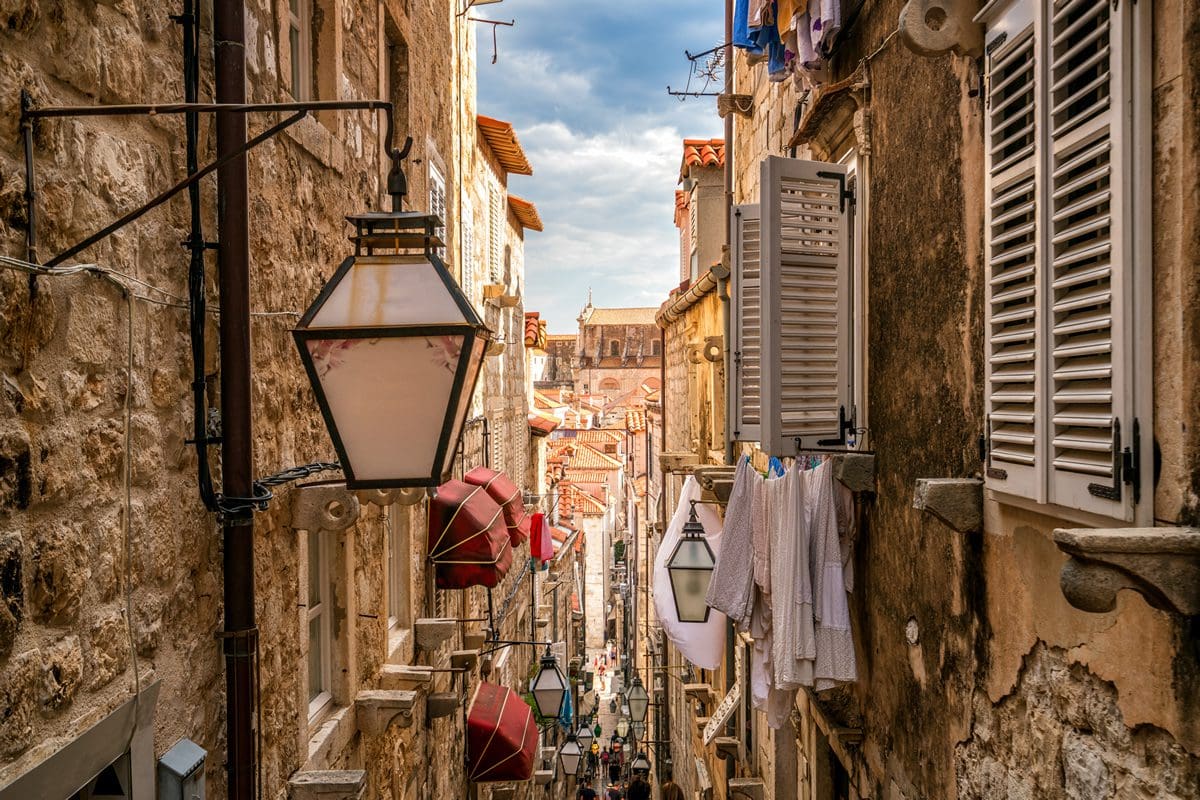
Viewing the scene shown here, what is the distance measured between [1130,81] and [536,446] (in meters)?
23.8

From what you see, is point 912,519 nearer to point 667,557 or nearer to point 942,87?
point 942,87

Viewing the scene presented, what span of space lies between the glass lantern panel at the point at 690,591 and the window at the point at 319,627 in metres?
3.15

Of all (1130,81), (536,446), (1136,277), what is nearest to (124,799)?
(1136,277)

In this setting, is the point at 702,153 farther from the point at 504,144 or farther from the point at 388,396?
the point at 388,396

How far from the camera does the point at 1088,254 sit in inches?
101

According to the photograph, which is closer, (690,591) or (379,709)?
(379,709)

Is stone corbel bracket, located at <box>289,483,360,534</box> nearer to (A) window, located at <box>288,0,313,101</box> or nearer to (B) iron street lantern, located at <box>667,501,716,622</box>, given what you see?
(A) window, located at <box>288,0,313,101</box>

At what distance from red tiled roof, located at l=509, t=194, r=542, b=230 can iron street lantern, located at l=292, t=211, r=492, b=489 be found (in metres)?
18.5

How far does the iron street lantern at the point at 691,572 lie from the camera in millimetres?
7586

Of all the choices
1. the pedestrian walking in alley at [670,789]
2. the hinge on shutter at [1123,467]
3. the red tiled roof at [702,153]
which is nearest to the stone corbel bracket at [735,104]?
the red tiled roof at [702,153]

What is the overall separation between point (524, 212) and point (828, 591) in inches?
718

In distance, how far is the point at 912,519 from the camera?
14.0ft

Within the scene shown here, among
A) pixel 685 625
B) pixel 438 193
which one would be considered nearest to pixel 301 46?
pixel 438 193

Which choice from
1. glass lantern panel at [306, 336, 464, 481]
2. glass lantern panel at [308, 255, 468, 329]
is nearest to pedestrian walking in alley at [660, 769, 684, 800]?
glass lantern panel at [306, 336, 464, 481]
